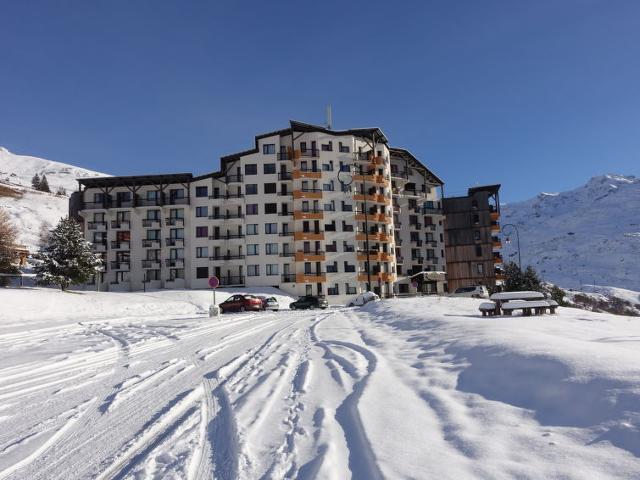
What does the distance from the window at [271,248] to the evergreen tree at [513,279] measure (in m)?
29.2

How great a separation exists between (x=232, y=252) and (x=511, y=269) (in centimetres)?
3484

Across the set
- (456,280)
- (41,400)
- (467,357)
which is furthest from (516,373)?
(456,280)

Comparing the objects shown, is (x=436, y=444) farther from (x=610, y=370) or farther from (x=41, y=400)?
(x=41, y=400)

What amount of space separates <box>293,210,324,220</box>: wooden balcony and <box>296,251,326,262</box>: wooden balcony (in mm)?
4729

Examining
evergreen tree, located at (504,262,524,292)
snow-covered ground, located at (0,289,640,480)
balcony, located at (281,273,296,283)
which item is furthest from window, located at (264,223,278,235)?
snow-covered ground, located at (0,289,640,480)

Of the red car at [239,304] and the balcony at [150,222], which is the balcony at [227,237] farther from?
the red car at [239,304]

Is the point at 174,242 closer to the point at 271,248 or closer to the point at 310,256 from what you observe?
the point at 271,248

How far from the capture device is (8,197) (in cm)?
10344

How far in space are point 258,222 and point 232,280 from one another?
8.53m

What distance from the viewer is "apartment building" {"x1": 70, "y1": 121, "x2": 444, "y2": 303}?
5938 centimetres

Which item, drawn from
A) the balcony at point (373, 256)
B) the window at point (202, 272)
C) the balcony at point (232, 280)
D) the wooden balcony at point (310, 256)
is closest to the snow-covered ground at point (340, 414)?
the wooden balcony at point (310, 256)

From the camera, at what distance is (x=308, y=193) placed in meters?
60.4

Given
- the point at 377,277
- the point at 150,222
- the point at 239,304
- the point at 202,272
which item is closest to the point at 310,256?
the point at 377,277

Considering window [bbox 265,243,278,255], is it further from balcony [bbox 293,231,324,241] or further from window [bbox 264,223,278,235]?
balcony [bbox 293,231,324,241]
